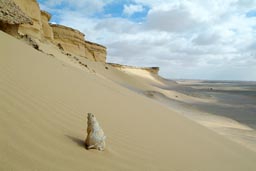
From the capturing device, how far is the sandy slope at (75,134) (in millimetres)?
2262

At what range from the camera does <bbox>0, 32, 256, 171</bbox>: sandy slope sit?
2262 millimetres

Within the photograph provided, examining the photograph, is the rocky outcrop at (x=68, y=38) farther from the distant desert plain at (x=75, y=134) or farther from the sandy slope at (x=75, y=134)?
the sandy slope at (x=75, y=134)

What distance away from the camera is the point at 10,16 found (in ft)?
24.8

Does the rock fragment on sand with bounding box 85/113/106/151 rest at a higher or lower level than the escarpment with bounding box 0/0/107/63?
lower

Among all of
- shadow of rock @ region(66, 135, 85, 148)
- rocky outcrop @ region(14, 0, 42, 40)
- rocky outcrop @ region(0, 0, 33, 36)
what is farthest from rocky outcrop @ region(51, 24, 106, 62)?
shadow of rock @ region(66, 135, 85, 148)

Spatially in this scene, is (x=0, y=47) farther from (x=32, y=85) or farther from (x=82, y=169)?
(x=82, y=169)

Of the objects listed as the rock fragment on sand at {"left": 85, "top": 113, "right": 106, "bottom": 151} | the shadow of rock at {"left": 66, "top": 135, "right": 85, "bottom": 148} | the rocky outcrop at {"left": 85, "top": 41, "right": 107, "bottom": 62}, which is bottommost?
the shadow of rock at {"left": 66, "top": 135, "right": 85, "bottom": 148}

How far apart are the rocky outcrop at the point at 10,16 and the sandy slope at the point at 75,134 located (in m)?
2.44

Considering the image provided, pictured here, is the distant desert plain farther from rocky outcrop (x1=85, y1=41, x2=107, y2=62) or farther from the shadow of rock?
rocky outcrop (x1=85, y1=41, x2=107, y2=62)

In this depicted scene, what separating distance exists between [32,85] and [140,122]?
187 centimetres

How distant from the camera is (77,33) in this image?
1080 inches

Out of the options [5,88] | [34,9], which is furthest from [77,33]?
[5,88]

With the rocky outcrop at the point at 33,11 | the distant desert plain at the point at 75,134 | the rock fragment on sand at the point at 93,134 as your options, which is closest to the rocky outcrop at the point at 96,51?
the rocky outcrop at the point at 33,11

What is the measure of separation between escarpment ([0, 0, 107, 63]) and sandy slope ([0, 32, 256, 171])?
8.86ft
